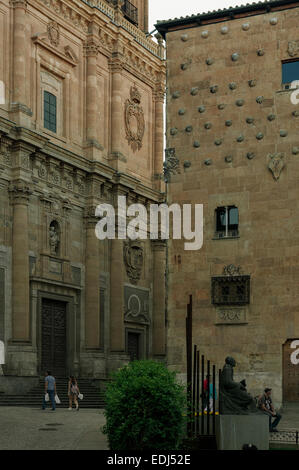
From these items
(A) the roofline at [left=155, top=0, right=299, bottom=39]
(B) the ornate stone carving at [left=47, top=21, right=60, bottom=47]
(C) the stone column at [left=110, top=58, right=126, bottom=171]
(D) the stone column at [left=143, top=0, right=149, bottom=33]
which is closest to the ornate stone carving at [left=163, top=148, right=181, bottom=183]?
(A) the roofline at [left=155, top=0, right=299, bottom=39]

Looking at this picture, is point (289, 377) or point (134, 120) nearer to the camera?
point (289, 377)

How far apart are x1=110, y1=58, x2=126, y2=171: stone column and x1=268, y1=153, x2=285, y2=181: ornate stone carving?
67.2ft

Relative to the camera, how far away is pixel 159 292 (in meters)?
50.4

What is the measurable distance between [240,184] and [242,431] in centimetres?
1091

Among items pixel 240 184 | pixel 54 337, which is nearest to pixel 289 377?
pixel 240 184

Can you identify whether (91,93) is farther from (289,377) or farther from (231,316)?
(289,377)

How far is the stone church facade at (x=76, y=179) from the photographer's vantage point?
3888cm

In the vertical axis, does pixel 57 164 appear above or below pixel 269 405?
above

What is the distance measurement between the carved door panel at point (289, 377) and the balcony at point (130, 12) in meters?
30.1

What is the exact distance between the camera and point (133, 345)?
4850cm

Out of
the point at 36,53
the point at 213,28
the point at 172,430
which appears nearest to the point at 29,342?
the point at 36,53

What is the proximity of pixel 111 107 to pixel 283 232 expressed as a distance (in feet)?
75.0

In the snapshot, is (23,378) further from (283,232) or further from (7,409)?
(283,232)

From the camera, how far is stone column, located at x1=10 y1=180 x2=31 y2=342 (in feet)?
125
